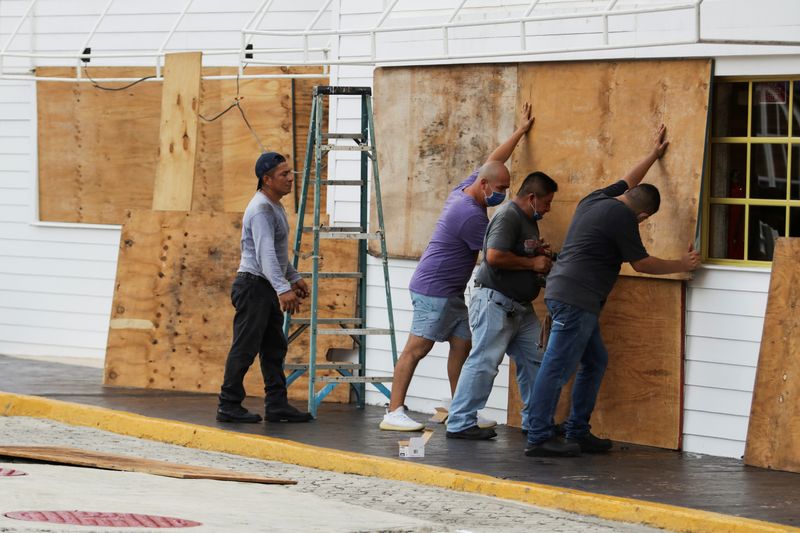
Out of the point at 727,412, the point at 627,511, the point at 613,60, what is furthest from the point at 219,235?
the point at 627,511

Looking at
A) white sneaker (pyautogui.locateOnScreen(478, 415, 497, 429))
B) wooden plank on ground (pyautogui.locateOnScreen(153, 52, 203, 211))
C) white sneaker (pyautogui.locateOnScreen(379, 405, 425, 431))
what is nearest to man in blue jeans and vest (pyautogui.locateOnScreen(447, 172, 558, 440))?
white sneaker (pyautogui.locateOnScreen(478, 415, 497, 429))

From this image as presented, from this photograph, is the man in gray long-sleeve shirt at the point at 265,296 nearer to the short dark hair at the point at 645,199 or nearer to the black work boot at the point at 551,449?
the black work boot at the point at 551,449

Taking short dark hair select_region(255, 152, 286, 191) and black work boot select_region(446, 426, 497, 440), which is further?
short dark hair select_region(255, 152, 286, 191)

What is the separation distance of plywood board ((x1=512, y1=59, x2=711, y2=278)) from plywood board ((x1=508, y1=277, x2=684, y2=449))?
247mm

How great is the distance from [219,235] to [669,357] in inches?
178

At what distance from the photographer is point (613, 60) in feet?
36.0

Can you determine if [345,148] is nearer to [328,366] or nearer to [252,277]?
[252,277]

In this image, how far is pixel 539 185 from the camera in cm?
1055

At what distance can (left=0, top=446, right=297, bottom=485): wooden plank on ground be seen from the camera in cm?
893

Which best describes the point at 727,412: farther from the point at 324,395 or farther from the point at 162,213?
the point at 162,213

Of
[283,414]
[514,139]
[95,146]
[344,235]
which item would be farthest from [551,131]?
[95,146]

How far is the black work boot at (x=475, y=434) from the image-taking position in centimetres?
1101

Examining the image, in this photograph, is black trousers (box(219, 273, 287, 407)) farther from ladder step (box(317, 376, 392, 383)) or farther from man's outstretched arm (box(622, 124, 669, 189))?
man's outstretched arm (box(622, 124, 669, 189))

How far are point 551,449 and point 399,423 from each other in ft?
4.79
